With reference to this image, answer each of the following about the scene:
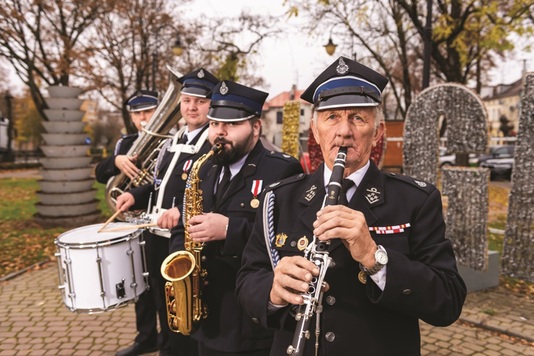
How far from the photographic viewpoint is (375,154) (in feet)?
25.8

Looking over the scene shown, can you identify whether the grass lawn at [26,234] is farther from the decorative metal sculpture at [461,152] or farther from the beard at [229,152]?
the beard at [229,152]

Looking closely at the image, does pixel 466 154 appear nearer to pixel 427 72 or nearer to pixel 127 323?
pixel 427 72

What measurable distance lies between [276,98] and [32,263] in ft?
243

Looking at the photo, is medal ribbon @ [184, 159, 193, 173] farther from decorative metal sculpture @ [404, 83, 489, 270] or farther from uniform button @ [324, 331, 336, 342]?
decorative metal sculpture @ [404, 83, 489, 270]

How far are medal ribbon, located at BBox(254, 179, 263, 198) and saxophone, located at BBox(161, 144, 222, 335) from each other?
0.39m

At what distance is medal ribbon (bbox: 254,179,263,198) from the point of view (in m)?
3.27

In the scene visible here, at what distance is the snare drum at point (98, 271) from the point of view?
379cm

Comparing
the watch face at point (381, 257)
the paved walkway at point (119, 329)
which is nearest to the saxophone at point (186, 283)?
the watch face at point (381, 257)

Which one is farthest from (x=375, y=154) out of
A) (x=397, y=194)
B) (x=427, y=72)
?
(x=397, y=194)

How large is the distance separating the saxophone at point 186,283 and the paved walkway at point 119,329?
2.56 meters

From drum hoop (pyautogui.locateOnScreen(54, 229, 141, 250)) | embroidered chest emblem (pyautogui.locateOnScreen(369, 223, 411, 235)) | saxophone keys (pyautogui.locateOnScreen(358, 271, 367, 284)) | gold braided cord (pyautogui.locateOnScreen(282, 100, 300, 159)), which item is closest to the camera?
saxophone keys (pyautogui.locateOnScreen(358, 271, 367, 284))

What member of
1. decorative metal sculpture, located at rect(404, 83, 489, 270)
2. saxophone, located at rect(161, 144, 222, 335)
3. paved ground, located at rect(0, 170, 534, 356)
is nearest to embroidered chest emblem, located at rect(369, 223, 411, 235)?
saxophone, located at rect(161, 144, 222, 335)

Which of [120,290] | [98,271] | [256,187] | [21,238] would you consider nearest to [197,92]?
[256,187]

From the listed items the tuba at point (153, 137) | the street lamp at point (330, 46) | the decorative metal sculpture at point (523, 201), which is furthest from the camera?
Answer: the street lamp at point (330, 46)
